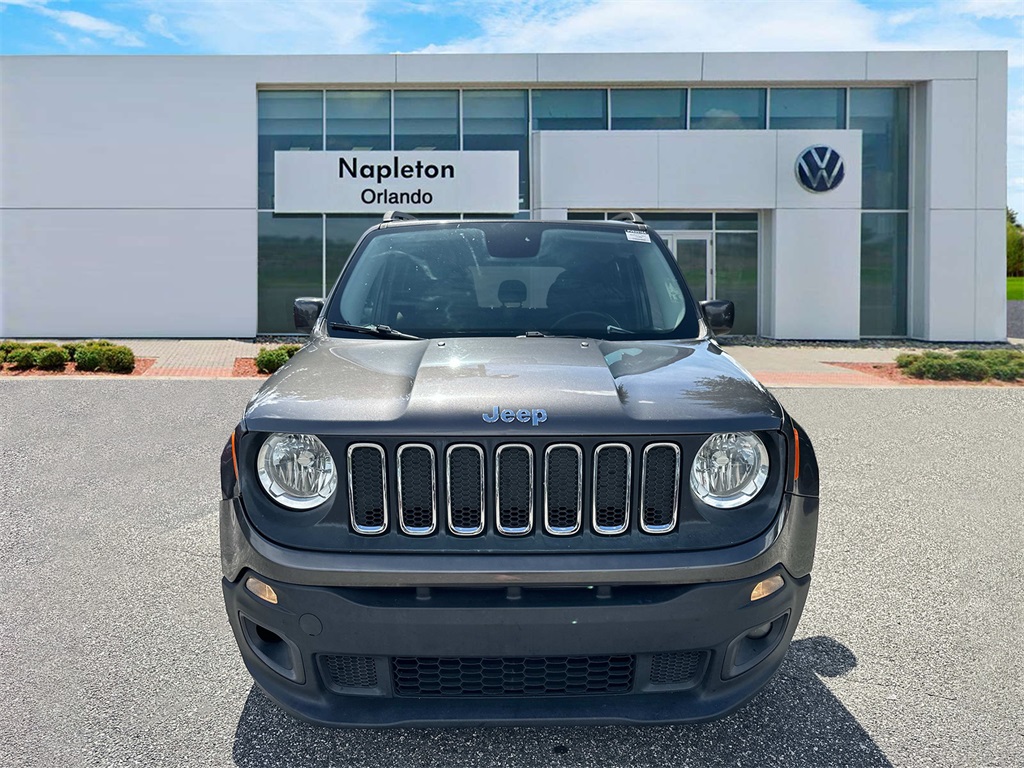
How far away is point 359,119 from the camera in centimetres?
2048

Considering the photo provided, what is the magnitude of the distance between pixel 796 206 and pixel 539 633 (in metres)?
19.7

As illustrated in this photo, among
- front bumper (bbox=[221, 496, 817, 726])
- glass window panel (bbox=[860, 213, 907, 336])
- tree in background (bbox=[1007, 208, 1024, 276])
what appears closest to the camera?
front bumper (bbox=[221, 496, 817, 726])

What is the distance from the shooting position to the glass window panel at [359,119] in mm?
20469

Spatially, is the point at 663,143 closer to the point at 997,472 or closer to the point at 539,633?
the point at 997,472

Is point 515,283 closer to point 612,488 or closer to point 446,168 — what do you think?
point 612,488

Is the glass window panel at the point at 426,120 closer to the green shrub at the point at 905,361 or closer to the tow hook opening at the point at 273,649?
the green shrub at the point at 905,361

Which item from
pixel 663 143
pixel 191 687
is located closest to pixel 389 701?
pixel 191 687

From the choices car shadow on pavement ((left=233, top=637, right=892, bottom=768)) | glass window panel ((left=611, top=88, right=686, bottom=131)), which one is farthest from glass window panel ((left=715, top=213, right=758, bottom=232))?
car shadow on pavement ((left=233, top=637, right=892, bottom=768))

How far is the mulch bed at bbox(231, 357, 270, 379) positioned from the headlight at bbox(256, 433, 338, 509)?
10.2 meters

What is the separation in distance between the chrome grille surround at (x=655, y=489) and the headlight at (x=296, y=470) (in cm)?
89

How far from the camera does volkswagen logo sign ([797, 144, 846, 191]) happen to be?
65.9 ft

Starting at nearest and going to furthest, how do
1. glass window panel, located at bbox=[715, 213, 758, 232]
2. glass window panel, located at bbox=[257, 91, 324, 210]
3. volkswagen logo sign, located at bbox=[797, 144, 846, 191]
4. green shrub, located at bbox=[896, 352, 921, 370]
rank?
1. green shrub, located at bbox=[896, 352, 921, 370]
2. volkswagen logo sign, located at bbox=[797, 144, 846, 191]
3. glass window panel, located at bbox=[257, 91, 324, 210]
4. glass window panel, located at bbox=[715, 213, 758, 232]

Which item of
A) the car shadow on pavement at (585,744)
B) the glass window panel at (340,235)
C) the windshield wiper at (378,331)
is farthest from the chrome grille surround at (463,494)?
the glass window panel at (340,235)

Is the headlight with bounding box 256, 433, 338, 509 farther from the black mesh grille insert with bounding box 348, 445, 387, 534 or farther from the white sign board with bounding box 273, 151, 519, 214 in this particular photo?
the white sign board with bounding box 273, 151, 519, 214
